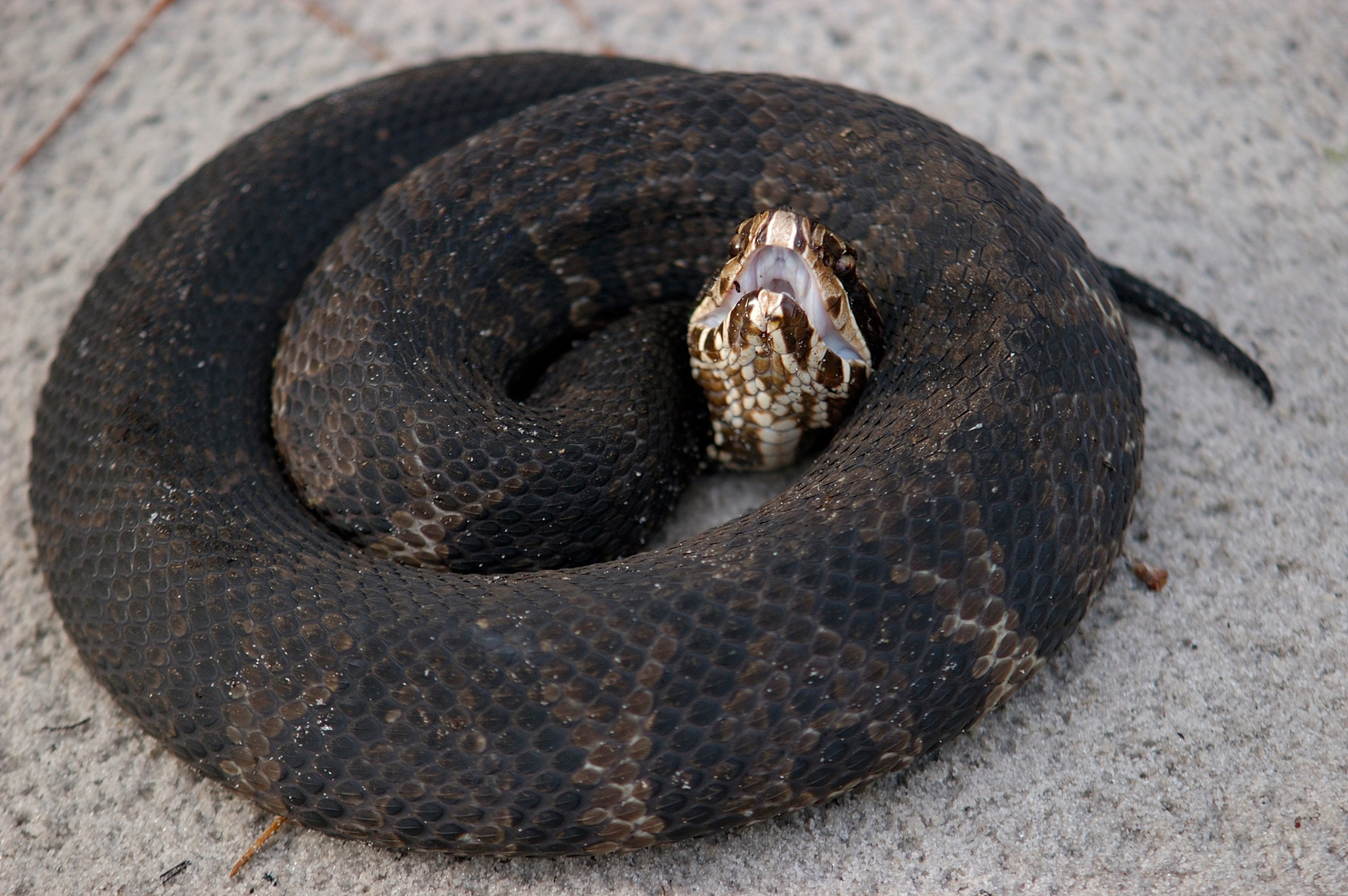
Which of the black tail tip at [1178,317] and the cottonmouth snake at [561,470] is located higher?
the cottonmouth snake at [561,470]

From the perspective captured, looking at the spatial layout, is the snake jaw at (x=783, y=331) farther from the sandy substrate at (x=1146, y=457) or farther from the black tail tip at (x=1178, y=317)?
the black tail tip at (x=1178, y=317)

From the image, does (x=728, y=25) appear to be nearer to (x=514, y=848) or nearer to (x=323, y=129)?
(x=323, y=129)

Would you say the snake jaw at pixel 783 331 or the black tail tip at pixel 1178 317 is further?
the black tail tip at pixel 1178 317

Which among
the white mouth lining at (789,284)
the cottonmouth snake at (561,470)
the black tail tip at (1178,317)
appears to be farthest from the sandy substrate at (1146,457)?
the white mouth lining at (789,284)

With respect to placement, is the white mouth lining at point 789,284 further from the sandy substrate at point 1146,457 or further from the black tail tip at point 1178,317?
the black tail tip at point 1178,317

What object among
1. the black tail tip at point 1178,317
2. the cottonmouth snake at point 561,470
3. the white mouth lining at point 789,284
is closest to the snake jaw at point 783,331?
the white mouth lining at point 789,284

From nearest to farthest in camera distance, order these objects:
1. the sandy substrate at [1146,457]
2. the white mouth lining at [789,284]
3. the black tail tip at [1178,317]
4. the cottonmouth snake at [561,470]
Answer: the cottonmouth snake at [561,470] → the sandy substrate at [1146,457] → the white mouth lining at [789,284] → the black tail tip at [1178,317]

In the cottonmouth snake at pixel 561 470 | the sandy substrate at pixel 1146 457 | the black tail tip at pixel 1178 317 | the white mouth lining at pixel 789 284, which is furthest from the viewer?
the black tail tip at pixel 1178 317
